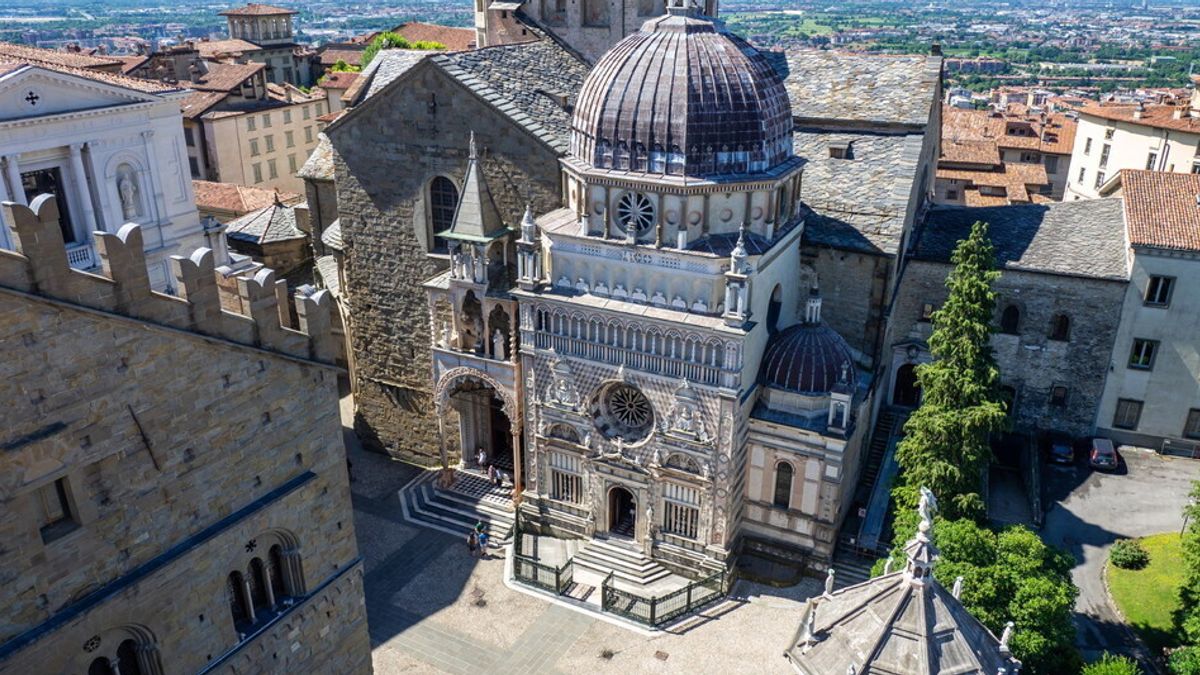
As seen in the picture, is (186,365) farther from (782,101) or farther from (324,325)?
(782,101)

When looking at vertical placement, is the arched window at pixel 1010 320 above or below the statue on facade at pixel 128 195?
below

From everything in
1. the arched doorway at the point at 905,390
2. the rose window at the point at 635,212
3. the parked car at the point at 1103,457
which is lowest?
the parked car at the point at 1103,457

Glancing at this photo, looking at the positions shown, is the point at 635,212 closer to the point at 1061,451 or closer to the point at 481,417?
the point at 481,417

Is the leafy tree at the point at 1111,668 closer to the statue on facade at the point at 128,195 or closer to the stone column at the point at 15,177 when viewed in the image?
the statue on facade at the point at 128,195

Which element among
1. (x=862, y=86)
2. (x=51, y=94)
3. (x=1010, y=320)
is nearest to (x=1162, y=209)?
(x=1010, y=320)

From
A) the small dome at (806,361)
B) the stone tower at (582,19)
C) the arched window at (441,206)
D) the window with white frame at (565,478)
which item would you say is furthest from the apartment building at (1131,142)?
the arched window at (441,206)

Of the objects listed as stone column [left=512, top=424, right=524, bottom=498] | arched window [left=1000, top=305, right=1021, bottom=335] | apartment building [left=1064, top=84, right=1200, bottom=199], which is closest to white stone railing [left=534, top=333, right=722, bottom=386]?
stone column [left=512, top=424, right=524, bottom=498]
